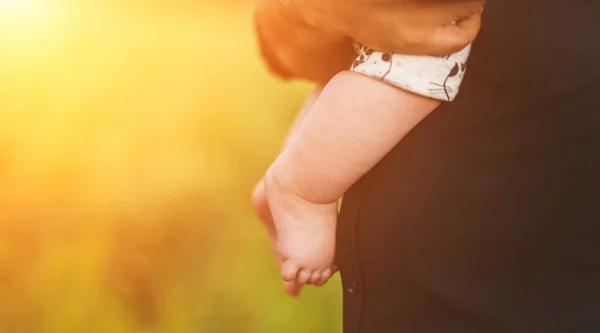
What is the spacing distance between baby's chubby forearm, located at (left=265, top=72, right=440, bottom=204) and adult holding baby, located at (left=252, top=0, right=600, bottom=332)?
2cm

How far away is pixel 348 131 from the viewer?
1.67 feet

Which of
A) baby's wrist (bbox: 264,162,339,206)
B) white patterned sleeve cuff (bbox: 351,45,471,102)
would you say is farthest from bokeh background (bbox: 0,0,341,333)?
white patterned sleeve cuff (bbox: 351,45,471,102)

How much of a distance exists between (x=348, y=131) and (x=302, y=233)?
125 mm

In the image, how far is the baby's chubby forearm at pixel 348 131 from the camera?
19.5 inches

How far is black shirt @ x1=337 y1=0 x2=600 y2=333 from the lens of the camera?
1.50ft

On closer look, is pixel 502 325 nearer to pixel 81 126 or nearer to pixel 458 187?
pixel 458 187

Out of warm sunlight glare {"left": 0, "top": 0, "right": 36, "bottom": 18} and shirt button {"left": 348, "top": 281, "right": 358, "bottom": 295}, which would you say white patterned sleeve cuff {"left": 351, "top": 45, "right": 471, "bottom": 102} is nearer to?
shirt button {"left": 348, "top": 281, "right": 358, "bottom": 295}

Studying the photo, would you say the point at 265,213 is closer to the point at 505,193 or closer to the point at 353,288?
the point at 353,288

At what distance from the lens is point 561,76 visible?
45 centimetres

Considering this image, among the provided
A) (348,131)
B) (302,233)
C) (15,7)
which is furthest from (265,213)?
(15,7)

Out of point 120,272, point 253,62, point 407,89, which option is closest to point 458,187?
point 407,89

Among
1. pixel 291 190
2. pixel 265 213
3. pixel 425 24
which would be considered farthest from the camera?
pixel 265 213

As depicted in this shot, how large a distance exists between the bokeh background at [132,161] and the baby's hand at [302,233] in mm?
184

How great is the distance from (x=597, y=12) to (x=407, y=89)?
5.6 inches
